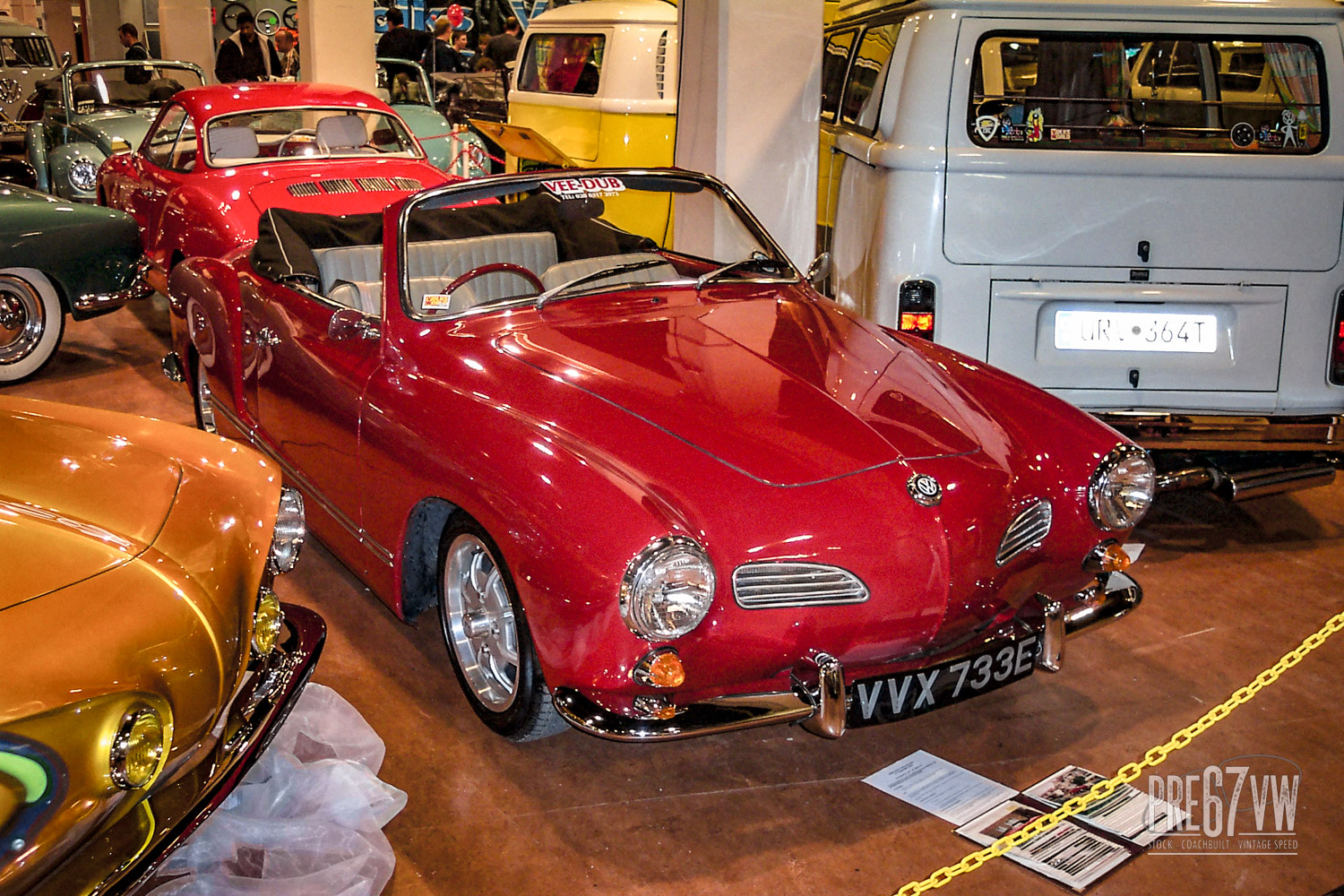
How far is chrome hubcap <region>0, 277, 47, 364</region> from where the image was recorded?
22.1 ft

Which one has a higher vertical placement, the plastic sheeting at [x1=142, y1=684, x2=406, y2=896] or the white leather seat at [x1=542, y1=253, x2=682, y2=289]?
the white leather seat at [x1=542, y1=253, x2=682, y2=289]

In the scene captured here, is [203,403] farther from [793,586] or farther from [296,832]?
[793,586]

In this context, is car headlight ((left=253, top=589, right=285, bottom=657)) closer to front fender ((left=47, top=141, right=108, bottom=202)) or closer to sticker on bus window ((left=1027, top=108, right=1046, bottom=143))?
sticker on bus window ((left=1027, top=108, right=1046, bottom=143))

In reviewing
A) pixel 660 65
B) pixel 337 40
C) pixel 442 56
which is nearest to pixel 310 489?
pixel 660 65

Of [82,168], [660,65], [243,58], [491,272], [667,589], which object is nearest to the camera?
[667,589]

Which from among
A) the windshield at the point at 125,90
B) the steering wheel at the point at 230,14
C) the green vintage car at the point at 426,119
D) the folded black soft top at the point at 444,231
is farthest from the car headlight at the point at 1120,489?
the steering wheel at the point at 230,14

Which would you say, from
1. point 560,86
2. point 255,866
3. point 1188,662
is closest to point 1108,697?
point 1188,662

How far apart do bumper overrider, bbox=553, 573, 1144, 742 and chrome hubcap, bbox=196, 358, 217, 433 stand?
2.93m

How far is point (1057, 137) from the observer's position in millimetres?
4398

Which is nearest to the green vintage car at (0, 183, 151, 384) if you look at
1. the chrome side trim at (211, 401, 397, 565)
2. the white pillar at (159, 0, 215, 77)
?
the chrome side trim at (211, 401, 397, 565)

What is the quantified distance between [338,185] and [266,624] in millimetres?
4880

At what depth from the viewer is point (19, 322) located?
268 inches

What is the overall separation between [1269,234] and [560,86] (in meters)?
6.35

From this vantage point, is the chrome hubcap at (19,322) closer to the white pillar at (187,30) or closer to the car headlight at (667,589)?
the car headlight at (667,589)
